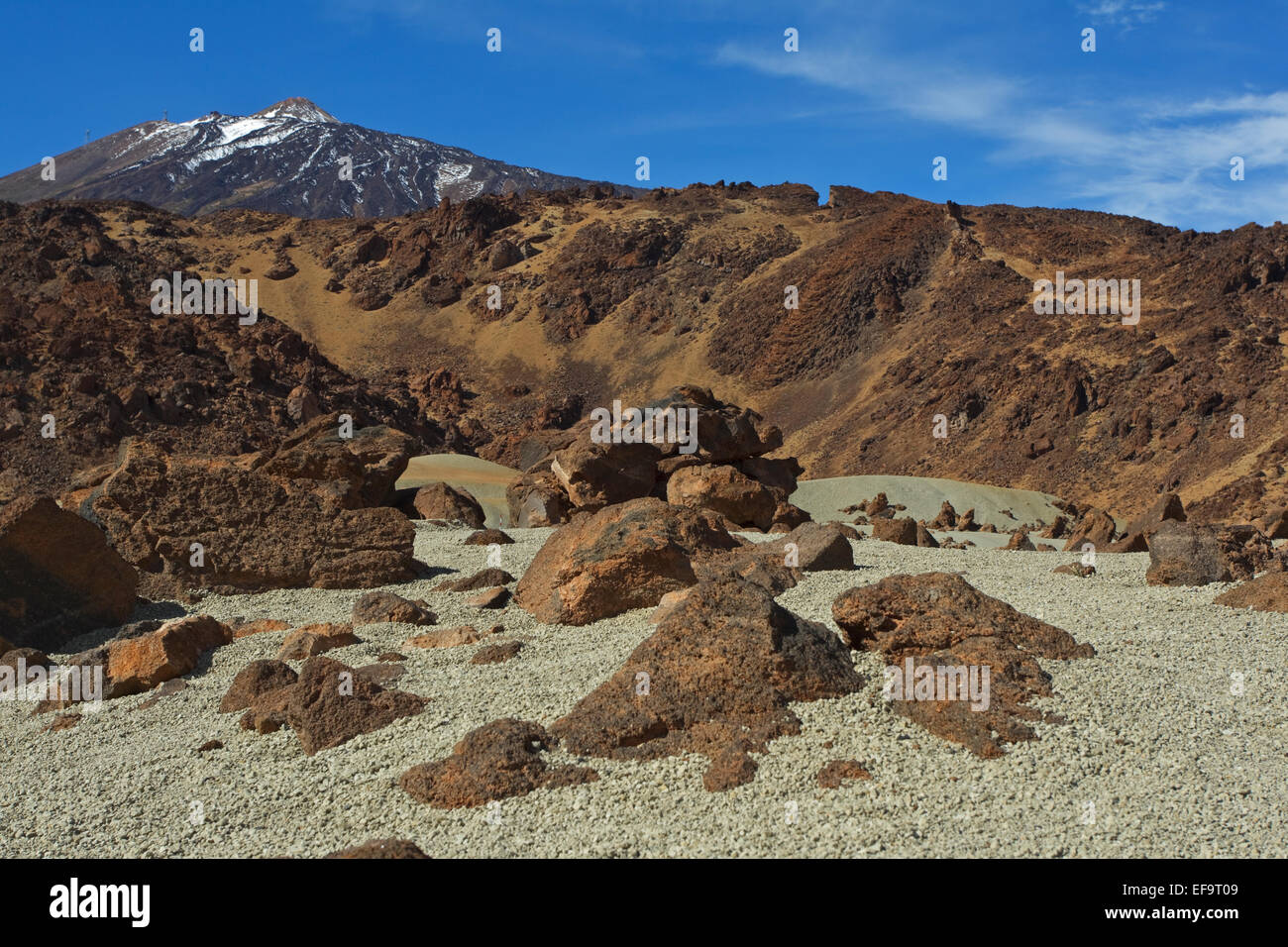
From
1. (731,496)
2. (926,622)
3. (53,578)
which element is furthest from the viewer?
(731,496)

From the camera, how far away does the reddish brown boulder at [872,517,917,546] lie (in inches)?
637

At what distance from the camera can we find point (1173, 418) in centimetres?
3353

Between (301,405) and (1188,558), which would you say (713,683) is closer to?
(1188,558)

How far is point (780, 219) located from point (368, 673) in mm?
59730

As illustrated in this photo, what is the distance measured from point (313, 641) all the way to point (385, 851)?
4.26 meters

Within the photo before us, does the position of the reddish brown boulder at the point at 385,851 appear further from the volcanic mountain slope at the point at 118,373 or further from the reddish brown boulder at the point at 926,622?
the volcanic mountain slope at the point at 118,373

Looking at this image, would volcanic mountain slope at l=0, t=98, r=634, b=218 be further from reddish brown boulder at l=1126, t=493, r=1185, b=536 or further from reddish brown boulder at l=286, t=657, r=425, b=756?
reddish brown boulder at l=286, t=657, r=425, b=756

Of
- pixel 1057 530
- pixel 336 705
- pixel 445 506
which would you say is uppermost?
pixel 445 506

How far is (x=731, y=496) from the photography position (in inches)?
624

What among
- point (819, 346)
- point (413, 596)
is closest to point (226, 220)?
point (819, 346)

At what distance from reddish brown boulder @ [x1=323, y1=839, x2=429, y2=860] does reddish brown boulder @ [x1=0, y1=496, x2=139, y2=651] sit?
21.8 ft

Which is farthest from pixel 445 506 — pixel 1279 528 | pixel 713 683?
pixel 1279 528

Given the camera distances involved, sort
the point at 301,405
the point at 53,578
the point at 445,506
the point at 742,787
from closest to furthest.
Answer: the point at 742,787 → the point at 53,578 → the point at 445,506 → the point at 301,405
